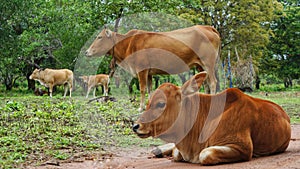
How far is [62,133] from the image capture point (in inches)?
268

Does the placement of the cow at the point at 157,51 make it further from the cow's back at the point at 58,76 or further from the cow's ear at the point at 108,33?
the cow's back at the point at 58,76

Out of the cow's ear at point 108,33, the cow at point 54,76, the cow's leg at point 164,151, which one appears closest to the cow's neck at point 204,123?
the cow's leg at point 164,151

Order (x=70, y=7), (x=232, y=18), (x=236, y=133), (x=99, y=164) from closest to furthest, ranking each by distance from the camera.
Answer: (x=236, y=133) → (x=99, y=164) → (x=70, y=7) → (x=232, y=18)

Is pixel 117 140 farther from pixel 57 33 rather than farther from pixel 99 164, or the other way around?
pixel 57 33

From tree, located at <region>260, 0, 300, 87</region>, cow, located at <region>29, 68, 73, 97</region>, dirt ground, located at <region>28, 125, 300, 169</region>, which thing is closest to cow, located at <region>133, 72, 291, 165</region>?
dirt ground, located at <region>28, 125, 300, 169</region>

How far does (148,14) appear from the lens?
1642cm

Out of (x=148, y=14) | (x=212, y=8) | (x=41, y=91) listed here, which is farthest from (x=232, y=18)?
(x=41, y=91)

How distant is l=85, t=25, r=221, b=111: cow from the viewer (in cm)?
960

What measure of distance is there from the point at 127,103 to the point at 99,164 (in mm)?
5736

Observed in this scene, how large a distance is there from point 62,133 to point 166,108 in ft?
9.61

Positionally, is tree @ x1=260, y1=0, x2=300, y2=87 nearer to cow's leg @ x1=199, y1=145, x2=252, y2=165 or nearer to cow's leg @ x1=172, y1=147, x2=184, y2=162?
cow's leg @ x1=172, y1=147, x2=184, y2=162

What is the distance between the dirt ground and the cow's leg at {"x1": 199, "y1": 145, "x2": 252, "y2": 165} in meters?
0.07

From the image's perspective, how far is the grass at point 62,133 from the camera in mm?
5527

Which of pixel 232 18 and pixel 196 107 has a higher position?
pixel 232 18
